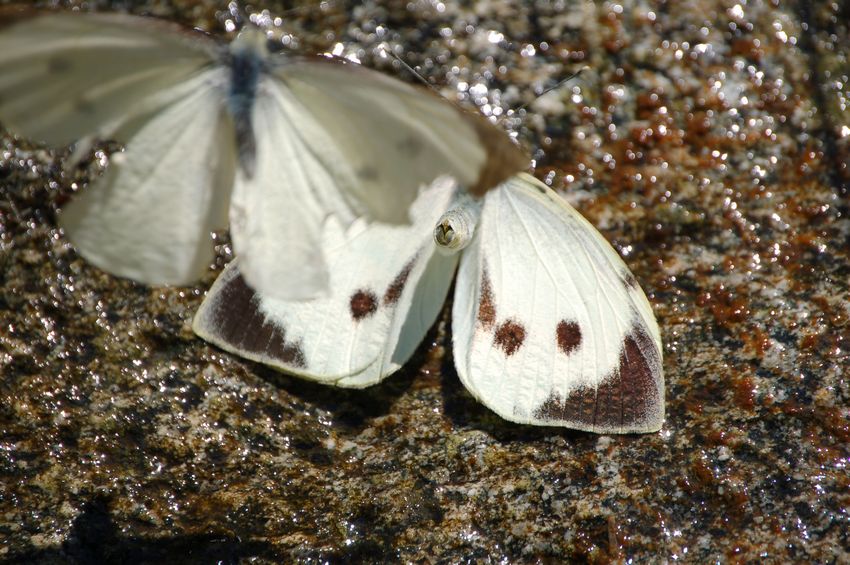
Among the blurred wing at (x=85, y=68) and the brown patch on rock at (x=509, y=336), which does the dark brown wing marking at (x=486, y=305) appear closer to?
the brown patch on rock at (x=509, y=336)

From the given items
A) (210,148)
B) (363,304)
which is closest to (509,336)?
(363,304)

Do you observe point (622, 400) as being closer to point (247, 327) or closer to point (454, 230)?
point (454, 230)

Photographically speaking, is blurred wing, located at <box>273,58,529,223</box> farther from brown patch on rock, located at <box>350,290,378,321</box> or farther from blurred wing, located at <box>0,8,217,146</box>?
brown patch on rock, located at <box>350,290,378,321</box>

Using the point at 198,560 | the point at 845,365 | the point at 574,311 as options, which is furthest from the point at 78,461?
the point at 845,365

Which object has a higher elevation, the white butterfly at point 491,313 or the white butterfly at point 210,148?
the white butterfly at point 210,148

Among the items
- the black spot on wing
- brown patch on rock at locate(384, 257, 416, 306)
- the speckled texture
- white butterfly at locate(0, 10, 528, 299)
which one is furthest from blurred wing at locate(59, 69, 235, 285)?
the speckled texture

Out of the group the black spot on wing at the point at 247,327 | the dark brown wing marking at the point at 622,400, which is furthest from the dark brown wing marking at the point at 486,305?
the black spot on wing at the point at 247,327

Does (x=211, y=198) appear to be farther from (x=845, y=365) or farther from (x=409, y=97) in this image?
(x=845, y=365)
